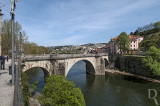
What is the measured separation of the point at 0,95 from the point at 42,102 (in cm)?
671

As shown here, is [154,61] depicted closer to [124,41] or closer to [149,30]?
[124,41]

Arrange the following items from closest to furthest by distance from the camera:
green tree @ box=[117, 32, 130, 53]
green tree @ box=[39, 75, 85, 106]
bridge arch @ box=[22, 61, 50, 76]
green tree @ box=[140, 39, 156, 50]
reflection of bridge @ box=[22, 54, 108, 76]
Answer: green tree @ box=[39, 75, 85, 106]
bridge arch @ box=[22, 61, 50, 76]
reflection of bridge @ box=[22, 54, 108, 76]
green tree @ box=[117, 32, 130, 53]
green tree @ box=[140, 39, 156, 50]

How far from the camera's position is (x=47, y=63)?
25516 mm

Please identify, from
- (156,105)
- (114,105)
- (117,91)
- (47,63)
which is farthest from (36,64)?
(156,105)

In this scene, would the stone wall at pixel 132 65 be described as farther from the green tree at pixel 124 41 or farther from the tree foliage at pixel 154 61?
the green tree at pixel 124 41

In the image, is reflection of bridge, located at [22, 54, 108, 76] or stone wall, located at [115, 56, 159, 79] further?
stone wall, located at [115, 56, 159, 79]

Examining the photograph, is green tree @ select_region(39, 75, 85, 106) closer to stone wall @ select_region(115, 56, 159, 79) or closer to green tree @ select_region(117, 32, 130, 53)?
stone wall @ select_region(115, 56, 159, 79)

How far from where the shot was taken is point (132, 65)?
43.9 m

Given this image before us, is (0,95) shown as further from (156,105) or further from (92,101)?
(156,105)

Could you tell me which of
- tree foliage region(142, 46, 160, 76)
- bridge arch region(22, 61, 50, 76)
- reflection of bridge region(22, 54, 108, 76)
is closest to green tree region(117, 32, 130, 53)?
tree foliage region(142, 46, 160, 76)

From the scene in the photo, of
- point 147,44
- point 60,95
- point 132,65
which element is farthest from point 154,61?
point 60,95

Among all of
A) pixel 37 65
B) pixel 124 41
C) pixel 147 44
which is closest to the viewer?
pixel 37 65

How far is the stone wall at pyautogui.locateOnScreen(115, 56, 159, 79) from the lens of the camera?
126 ft

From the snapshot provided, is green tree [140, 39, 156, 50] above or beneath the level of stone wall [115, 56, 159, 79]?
above
